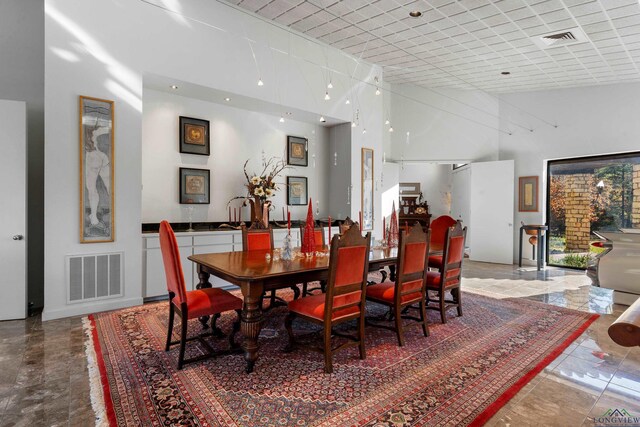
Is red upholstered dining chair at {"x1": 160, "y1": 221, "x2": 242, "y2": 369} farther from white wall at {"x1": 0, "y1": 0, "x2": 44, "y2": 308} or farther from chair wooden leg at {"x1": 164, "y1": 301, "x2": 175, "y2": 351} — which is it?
white wall at {"x1": 0, "y1": 0, "x2": 44, "y2": 308}

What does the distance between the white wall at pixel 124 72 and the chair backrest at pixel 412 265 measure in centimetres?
305

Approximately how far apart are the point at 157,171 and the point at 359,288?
138 inches

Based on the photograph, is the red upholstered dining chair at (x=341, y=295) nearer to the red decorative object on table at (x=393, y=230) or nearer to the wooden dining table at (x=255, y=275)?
the wooden dining table at (x=255, y=275)

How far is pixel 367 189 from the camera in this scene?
6.80m

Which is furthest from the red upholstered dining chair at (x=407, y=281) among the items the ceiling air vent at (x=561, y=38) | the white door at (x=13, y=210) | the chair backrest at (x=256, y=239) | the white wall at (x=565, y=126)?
the white wall at (x=565, y=126)

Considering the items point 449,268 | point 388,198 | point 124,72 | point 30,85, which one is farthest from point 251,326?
point 388,198

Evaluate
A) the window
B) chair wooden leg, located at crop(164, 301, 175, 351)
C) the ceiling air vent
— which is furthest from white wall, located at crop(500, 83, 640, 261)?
chair wooden leg, located at crop(164, 301, 175, 351)

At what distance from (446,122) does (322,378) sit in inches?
276

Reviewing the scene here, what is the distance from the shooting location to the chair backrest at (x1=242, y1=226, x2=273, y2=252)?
12.6ft

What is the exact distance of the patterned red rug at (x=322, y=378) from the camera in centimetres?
207

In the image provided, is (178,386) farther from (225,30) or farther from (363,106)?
(363,106)

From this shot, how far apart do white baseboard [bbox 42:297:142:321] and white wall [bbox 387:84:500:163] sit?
602cm

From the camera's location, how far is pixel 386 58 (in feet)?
21.1
